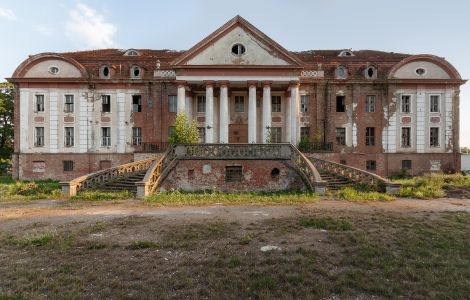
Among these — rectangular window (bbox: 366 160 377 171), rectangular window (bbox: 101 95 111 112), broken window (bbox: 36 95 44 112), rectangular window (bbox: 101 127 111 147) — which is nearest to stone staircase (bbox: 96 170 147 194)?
rectangular window (bbox: 101 127 111 147)

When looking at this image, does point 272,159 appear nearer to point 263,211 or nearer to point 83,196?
point 263,211

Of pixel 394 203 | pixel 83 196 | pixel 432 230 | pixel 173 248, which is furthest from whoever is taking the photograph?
pixel 83 196

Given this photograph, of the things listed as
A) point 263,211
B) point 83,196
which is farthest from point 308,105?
point 83,196

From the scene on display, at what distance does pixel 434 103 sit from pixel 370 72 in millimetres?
6421

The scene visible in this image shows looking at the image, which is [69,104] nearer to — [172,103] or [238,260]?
[172,103]

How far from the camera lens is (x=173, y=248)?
21.4 ft

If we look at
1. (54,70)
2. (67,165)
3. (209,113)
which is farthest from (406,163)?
(54,70)

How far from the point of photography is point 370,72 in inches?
1046

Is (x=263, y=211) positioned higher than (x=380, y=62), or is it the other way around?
(x=380, y=62)

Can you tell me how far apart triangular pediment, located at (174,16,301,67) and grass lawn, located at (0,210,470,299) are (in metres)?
17.1

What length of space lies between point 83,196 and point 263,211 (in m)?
9.28

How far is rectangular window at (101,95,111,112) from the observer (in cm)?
2652

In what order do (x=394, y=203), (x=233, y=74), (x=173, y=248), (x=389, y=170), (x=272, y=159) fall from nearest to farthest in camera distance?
(x=173, y=248) → (x=394, y=203) → (x=272, y=159) → (x=233, y=74) → (x=389, y=170)

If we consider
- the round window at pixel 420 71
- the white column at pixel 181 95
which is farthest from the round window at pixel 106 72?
the round window at pixel 420 71
